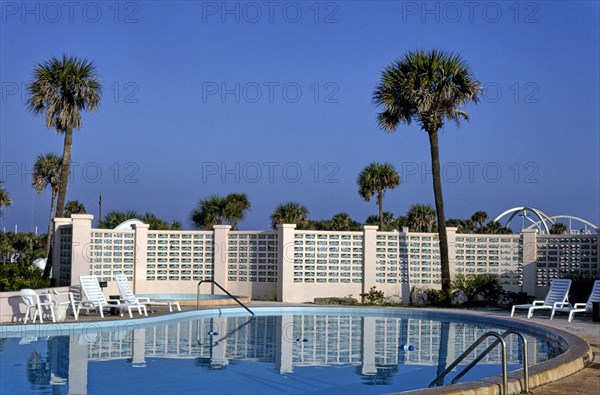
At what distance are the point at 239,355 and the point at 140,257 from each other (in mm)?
11051

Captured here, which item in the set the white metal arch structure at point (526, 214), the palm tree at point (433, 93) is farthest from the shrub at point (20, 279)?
the white metal arch structure at point (526, 214)

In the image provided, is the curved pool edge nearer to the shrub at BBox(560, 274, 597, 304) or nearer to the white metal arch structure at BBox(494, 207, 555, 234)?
the shrub at BBox(560, 274, 597, 304)

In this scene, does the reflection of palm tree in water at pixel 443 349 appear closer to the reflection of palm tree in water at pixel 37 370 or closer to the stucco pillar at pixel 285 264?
the reflection of palm tree in water at pixel 37 370

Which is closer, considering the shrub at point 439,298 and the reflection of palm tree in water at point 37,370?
the reflection of palm tree in water at point 37,370

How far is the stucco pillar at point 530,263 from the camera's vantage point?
21156 millimetres

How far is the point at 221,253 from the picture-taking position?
21906 mm

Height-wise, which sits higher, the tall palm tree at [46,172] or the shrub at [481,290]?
the tall palm tree at [46,172]

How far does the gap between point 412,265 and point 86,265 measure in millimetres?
9236

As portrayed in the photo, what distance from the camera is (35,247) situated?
59.6 meters

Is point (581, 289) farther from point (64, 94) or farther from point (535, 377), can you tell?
point (64, 94)

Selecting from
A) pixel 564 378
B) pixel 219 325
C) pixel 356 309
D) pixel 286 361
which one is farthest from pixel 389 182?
pixel 564 378

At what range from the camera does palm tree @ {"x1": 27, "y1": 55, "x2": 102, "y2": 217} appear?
22.6 m

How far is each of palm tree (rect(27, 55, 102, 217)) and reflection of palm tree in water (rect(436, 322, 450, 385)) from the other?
Result: 12.5m

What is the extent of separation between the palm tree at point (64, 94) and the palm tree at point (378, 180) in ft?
66.5
